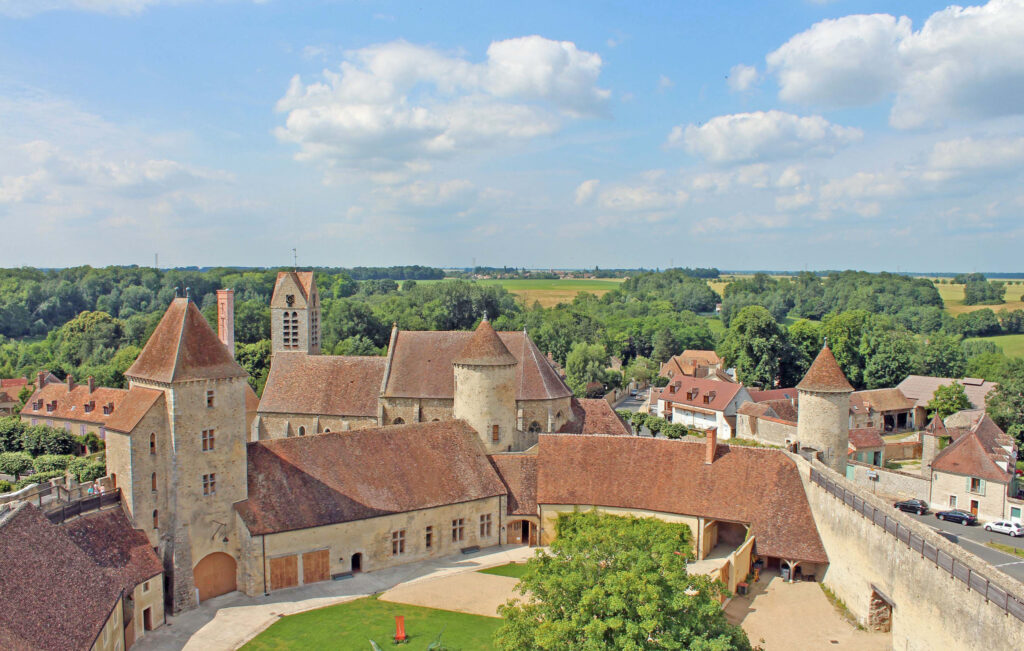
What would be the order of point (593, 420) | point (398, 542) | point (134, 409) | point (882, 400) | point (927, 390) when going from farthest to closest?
point (927, 390)
point (882, 400)
point (593, 420)
point (398, 542)
point (134, 409)

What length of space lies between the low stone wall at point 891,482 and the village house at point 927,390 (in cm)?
2566

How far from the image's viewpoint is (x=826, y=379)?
123ft

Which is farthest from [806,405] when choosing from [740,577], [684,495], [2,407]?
[2,407]

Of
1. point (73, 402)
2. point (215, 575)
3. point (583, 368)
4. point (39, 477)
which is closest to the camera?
point (215, 575)

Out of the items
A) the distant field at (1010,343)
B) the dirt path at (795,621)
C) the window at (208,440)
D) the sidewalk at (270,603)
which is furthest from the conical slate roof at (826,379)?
the distant field at (1010,343)

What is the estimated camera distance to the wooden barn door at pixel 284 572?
31672 mm

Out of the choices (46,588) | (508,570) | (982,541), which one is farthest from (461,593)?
(982,541)

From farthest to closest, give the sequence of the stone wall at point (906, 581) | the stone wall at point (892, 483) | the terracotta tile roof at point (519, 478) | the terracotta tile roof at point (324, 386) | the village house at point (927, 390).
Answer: the village house at point (927, 390), the stone wall at point (892, 483), the terracotta tile roof at point (324, 386), the terracotta tile roof at point (519, 478), the stone wall at point (906, 581)

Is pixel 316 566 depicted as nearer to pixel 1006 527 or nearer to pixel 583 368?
pixel 1006 527

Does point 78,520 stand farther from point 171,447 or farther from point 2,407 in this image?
point 2,407

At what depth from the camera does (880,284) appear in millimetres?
181125

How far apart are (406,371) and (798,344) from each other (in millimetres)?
63188

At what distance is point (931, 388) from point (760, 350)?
701 inches

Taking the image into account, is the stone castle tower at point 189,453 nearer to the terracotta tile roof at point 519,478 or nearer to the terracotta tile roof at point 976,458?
the terracotta tile roof at point 519,478
